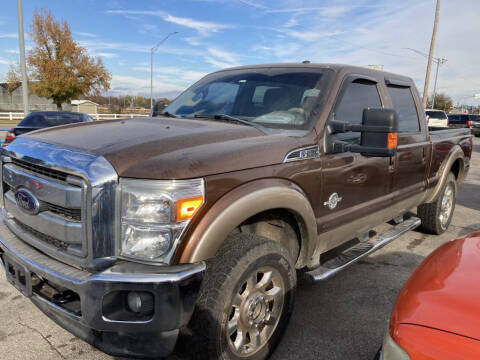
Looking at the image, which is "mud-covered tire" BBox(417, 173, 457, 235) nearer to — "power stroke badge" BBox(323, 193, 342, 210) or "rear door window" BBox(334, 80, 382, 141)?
"rear door window" BBox(334, 80, 382, 141)

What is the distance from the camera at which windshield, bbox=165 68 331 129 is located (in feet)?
9.92

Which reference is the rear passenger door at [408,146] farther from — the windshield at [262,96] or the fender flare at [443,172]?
the windshield at [262,96]

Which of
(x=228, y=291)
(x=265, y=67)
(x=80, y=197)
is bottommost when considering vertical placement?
(x=228, y=291)

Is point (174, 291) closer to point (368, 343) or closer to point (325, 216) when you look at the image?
→ point (325, 216)

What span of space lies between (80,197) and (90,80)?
36055 mm

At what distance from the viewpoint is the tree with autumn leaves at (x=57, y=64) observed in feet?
107

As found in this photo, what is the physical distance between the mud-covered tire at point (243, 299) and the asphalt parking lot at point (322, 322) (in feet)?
0.80

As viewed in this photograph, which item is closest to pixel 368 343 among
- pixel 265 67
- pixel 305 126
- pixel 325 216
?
pixel 325 216

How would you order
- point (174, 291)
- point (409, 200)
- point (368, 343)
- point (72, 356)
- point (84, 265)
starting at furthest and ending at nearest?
point (409, 200)
point (368, 343)
point (72, 356)
point (84, 265)
point (174, 291)

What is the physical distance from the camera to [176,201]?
191cm

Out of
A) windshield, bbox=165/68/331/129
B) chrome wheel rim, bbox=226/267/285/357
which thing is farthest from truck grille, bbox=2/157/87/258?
windshield, bbox=165/68/331/129

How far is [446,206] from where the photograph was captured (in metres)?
5.41

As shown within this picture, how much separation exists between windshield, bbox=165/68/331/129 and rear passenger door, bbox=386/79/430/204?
1161 millimetres

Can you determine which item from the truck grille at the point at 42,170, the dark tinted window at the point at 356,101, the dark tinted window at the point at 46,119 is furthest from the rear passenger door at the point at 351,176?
the dark tinted window at the point at 46,119
